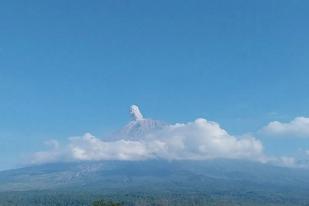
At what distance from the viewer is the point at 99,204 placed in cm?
14950

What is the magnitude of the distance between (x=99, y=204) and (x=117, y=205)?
17.2 feet

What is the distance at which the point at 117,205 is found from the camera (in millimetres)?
148750
